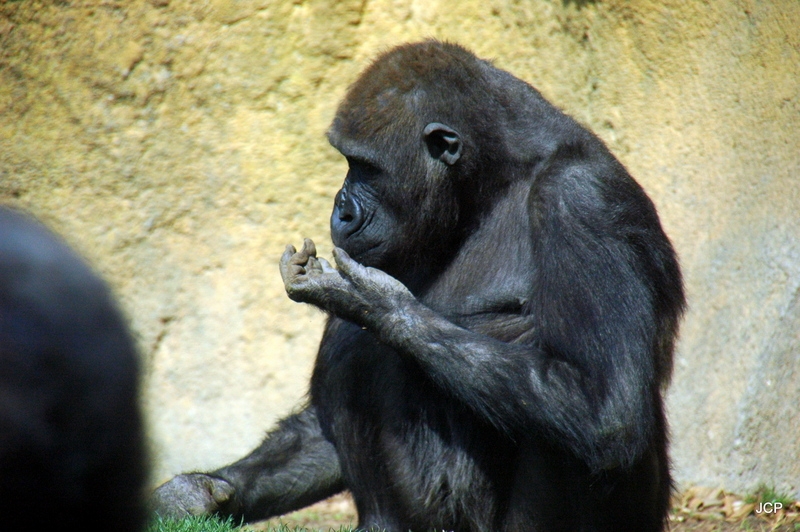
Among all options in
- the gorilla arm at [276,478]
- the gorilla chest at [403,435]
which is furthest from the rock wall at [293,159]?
the gorilla chest at [403,435]

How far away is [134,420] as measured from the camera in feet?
5.57

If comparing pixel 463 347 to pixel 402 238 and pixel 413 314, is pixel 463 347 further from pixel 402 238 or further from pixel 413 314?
pixel 402 238

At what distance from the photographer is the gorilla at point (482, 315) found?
4102 mm

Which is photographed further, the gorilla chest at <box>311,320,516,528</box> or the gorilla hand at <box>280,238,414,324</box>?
the gorilla chest at <box>311,320,516,528</box>

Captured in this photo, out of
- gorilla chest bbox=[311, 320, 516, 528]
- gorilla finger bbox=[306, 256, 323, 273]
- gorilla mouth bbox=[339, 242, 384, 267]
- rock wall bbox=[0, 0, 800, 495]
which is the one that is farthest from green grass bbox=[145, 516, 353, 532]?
rock wall bbox=[0, 0, 800, 495]

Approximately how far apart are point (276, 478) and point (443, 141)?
2223 millimetres

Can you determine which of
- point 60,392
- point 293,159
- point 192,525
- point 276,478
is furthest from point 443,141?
point 60,392

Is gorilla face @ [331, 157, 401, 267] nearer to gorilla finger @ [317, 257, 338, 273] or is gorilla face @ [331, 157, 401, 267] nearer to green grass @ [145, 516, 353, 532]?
gorilla finger @ [317, 257, 338, 273]

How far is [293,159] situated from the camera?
712 cm

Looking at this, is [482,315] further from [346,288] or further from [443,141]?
[443,141]

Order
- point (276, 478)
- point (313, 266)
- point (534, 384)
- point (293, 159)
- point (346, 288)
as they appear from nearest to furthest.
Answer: point (534, 384) → point (346, 288) → point (313, 266) → point (276, 478) → point (293, 159)

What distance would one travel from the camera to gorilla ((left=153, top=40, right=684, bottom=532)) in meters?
4.10

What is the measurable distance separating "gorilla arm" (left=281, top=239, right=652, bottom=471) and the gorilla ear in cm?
84

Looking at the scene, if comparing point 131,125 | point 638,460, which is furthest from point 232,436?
point 638,460
